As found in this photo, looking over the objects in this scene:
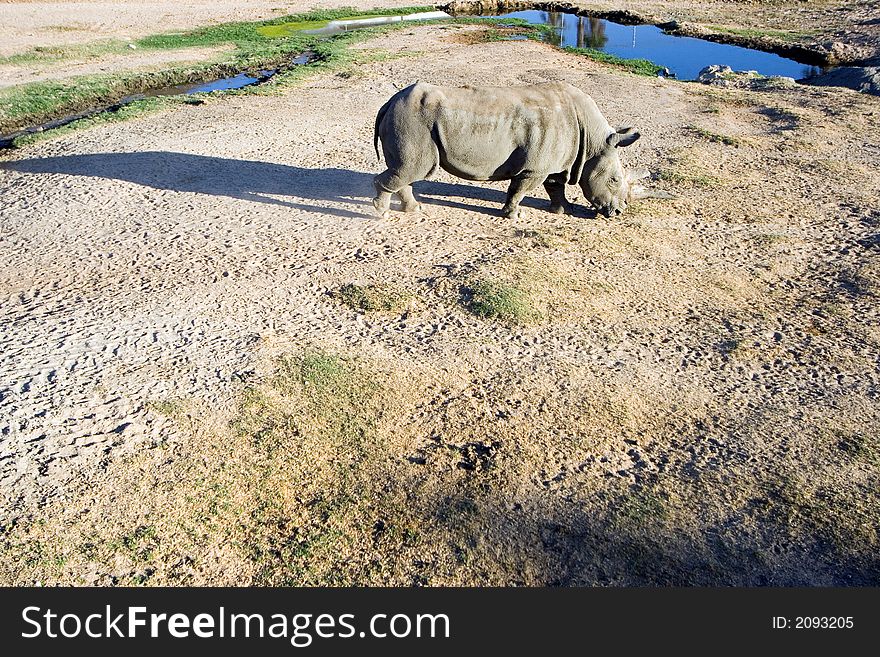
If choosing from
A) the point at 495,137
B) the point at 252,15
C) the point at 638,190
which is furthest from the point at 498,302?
the point at 252,15

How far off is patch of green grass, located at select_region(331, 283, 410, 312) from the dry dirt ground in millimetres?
54

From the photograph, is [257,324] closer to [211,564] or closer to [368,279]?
[368,279]

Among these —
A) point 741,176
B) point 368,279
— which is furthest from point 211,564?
point 741,176

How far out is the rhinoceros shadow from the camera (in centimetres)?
1173

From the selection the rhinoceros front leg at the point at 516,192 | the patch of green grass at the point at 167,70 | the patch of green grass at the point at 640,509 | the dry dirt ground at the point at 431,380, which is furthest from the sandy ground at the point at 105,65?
the patch of green grass at the point at 640,509

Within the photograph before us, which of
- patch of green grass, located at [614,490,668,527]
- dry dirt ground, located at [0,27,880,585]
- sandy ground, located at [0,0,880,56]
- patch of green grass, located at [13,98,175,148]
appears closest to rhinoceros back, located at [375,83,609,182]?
dry dirt ground, located at [0,27,880,585]

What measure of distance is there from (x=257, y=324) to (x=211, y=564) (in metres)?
3.45

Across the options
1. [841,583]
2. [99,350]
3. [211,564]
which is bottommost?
[841,583]

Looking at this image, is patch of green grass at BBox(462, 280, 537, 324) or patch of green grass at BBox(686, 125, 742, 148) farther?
patch of green grass at BBox(686, 125, 742, 148)

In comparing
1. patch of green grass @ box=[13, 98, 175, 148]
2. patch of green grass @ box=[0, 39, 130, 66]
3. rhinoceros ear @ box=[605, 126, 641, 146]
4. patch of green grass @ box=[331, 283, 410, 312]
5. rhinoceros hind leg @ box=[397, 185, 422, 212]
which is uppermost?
patch of green grass @ box=[0, 39, 130, 66]

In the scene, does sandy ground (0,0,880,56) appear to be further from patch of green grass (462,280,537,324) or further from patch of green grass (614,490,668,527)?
patch of green grass (614,490,668,527)

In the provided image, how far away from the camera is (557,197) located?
1132 cm

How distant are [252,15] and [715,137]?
23.9 metres

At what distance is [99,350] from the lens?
767 centimetres
